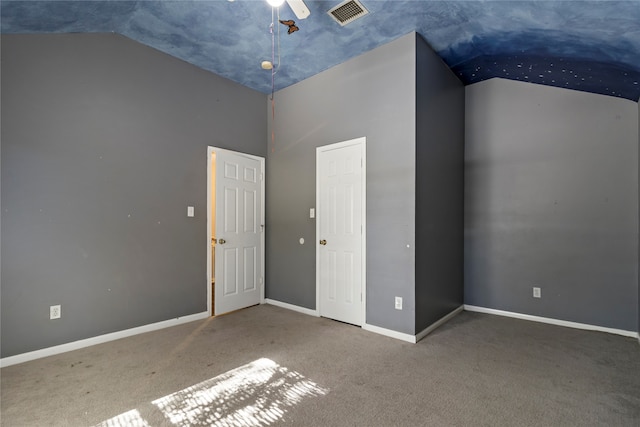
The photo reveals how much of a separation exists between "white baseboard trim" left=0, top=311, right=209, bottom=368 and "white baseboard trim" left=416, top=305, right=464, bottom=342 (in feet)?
8.35

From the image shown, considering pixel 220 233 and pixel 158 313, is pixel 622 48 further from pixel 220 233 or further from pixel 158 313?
pixel 158 313

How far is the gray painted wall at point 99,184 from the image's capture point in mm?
2625

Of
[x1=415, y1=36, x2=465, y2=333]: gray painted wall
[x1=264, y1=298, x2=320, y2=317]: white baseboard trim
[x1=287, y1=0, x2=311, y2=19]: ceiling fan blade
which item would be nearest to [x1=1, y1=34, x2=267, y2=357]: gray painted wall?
[x1=264, y1=298, x2=320, y2=317]: white baseboard trim

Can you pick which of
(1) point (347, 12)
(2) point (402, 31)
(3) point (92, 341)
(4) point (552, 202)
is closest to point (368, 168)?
(2) point (402, 31)

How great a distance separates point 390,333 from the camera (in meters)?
3.21

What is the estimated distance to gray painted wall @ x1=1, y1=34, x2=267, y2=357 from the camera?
8.61 feet

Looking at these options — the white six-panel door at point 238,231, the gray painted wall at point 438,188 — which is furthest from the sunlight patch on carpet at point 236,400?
the white six-panel door at point 238,231

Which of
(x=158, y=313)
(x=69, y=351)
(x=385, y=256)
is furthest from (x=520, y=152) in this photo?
(x=69, y=351)

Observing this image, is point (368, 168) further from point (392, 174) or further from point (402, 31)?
point (402, 31)

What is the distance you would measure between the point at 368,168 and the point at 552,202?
2.26 metres

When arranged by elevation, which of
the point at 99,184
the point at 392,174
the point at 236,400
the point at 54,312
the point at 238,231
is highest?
the point at 392,174

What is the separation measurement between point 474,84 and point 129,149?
171 inches

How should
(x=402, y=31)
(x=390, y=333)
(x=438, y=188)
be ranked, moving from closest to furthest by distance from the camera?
1. (x=402, y=31)
2. (x=390, y=333)
3. (x=438, y=188)

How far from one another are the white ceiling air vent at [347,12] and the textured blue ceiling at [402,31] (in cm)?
7
